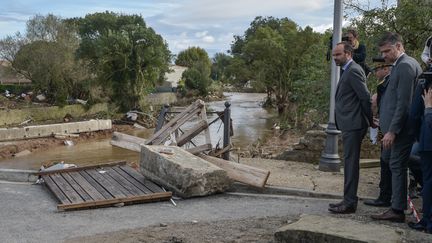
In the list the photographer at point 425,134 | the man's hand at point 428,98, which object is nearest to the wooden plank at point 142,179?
the photographer at point 425,134

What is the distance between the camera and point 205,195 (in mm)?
7453

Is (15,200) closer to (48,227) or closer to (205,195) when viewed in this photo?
(48,227)

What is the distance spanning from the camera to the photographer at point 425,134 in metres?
4.93

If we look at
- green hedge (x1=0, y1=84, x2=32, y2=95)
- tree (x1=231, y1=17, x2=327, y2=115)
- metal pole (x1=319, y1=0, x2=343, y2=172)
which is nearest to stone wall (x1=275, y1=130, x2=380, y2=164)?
metal pole (x1=319, y1=0, x2=343, y2=172)

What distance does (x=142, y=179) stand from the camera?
837cm

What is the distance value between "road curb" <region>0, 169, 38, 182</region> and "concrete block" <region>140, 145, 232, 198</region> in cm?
262

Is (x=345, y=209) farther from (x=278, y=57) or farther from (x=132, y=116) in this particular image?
(x=278, y=57)

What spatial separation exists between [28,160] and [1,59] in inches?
1068

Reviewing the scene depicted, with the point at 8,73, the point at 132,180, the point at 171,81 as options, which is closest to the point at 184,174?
the point at 132,180

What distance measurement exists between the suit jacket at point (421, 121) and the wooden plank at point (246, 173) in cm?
282

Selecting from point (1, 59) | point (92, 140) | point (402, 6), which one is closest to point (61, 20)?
point (1, 59)

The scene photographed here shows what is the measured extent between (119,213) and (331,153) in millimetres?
4187

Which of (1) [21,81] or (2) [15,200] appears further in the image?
(1) [21,81]

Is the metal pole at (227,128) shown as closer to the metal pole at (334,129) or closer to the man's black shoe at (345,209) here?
the metal pole at (334,129)
